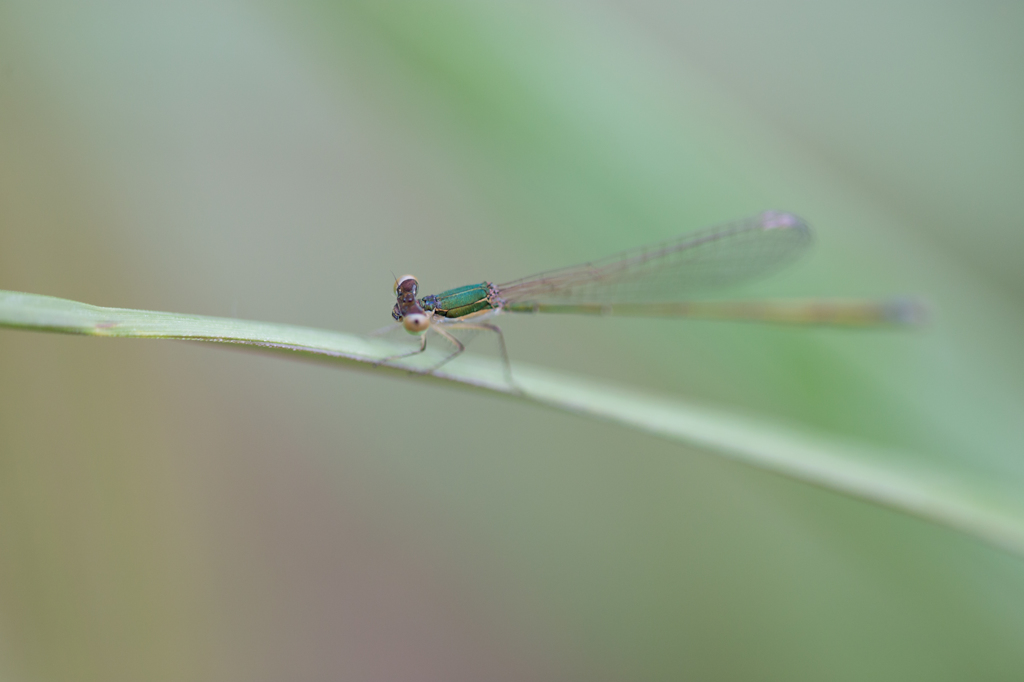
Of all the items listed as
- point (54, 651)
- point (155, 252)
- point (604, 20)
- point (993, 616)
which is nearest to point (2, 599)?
point (54, 651)

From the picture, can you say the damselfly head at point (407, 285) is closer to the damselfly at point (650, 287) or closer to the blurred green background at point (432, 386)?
the damselfly at point (650, 287)

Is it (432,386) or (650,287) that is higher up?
(650,287)

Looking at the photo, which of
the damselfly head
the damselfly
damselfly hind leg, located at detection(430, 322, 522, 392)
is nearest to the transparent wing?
the damselfly

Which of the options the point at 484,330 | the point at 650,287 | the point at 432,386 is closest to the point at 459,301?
the point at 484,330

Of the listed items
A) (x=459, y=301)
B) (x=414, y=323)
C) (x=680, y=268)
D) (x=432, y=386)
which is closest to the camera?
(x=414, y=323)

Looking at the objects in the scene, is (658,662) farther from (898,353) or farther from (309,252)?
(309,252)

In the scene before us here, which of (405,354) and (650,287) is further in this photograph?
(650,287)

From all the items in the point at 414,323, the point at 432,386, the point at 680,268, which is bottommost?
the point at 432,386

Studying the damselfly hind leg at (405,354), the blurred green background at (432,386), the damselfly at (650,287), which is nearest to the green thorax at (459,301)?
the damselfly at (650,287)

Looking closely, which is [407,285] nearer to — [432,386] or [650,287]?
[432,386]
